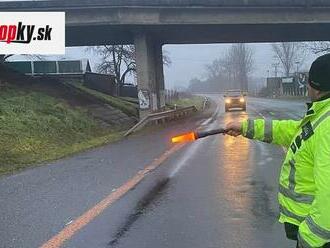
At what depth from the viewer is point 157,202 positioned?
27.7 ft

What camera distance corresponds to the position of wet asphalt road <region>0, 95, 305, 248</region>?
631 centimetres

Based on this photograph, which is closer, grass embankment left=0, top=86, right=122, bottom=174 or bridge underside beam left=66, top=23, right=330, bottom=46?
grass embankment left=0, top=86, right=122, bottom=174

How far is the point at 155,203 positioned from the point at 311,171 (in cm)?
574

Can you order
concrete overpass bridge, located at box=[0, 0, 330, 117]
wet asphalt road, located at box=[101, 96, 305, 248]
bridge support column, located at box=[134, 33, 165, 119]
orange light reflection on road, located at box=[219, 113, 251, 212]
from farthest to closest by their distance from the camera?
bridge support column, located at box=[134, 33, 165, 119] → concrete overpass bridge, located at box=[0, 0, 330, 117] → orange light reflection on road, located at box=[219, 113, 251, 212] → wet asphalt road, located at box=[101, 96, 305, 248]

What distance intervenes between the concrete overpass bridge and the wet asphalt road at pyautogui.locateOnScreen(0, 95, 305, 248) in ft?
65.5

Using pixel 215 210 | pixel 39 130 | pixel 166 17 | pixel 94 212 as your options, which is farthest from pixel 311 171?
pixel 166 17

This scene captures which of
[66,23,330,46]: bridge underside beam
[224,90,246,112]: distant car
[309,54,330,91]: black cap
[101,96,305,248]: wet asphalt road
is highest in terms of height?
[66,23,330,46]: bridge underside beam

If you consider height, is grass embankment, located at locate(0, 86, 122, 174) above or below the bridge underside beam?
below

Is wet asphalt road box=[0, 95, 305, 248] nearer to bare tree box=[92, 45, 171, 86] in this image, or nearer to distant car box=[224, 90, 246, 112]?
distant car box=[224, 90, 246, 112]

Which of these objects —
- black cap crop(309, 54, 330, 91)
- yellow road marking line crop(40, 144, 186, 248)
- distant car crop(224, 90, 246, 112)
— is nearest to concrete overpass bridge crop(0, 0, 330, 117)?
distant car crop(224, 90, 246, 112)

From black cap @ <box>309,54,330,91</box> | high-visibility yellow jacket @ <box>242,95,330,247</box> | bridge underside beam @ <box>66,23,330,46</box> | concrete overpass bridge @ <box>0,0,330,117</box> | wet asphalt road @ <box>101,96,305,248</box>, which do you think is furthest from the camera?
bridge underside beam @ <box>66,23,330,46</box>

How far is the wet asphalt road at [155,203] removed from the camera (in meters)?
6.31

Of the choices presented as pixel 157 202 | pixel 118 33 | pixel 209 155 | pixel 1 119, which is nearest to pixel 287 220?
pixel 157 202

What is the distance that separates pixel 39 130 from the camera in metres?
21.0
